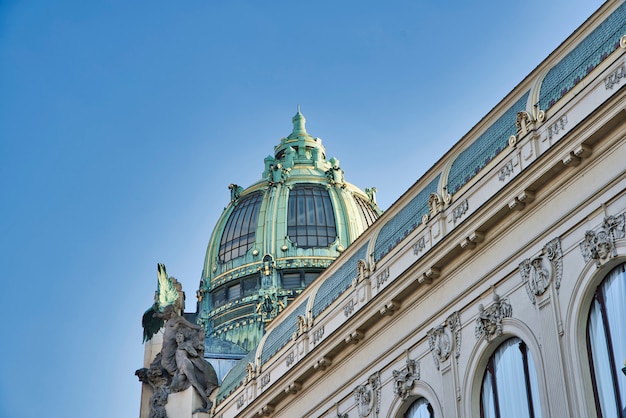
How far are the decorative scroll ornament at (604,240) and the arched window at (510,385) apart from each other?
339cm

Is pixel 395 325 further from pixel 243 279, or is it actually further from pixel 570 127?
pixel 243 279

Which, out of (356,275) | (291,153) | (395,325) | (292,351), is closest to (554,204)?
(395,325)

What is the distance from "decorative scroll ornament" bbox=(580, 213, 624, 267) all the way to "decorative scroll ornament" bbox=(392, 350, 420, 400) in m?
8.14

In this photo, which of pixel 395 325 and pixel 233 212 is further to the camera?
pixel 233 212

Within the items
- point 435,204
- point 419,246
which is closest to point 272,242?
point 419,246

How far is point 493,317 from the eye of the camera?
3497 cm

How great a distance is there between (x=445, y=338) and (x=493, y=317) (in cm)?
263

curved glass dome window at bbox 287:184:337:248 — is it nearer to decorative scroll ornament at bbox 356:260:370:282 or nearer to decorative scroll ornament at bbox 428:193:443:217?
decorative scroll ornament at bbox 356:260:370:282

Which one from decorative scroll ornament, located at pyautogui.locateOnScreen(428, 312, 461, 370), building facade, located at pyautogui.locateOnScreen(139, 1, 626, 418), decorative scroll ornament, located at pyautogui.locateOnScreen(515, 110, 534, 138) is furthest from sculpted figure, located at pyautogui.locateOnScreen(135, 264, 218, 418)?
decorative scroll ornament, located at pyautogui.locateOnScreen(515, 110, 534, 138)

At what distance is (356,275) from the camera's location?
43281 millimetres

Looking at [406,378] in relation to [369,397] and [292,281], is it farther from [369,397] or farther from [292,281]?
[292,281]

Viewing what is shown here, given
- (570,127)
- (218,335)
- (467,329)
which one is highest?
(218,335)

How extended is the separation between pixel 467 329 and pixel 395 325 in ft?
13.2

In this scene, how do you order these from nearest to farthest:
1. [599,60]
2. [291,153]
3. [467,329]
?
[599,60]
[467,329]
[291,153]
